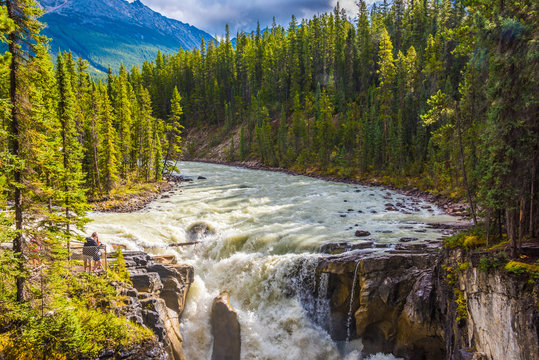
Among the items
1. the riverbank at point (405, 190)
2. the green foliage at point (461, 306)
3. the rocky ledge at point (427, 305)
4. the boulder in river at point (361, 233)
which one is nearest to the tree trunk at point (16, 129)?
the rocky ledge at point (427, 305)

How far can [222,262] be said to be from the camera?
20609 mm

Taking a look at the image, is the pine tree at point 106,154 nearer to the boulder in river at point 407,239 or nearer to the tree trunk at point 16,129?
the tree trunk at point 16,129

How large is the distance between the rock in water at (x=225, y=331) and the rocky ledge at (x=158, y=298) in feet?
5.69

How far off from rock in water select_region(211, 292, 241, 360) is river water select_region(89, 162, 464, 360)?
37cm

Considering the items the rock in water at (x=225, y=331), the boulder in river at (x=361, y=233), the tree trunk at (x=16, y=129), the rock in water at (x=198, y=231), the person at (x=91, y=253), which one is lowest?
the rock in water at (x=225, y=331)

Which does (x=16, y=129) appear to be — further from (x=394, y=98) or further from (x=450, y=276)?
(x=394, y=98)

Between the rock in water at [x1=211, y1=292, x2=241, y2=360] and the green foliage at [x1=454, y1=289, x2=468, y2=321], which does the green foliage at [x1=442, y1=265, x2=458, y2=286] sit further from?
the rock in water at [x1=211, y1=292, x2=241, y2=360]

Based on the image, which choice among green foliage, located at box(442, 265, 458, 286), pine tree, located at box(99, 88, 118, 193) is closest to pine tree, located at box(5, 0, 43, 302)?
green foliage, located at box(442, 265, 458, 286)

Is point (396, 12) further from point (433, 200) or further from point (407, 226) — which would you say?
point (407, 226)

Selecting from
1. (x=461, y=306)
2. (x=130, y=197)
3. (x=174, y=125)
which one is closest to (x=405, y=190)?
(x=461, y=306)

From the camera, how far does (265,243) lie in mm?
21703

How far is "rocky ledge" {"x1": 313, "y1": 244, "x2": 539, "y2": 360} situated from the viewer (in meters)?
9.35

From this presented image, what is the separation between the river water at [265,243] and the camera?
52.3 feet

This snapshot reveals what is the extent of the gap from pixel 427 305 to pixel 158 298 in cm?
1214
